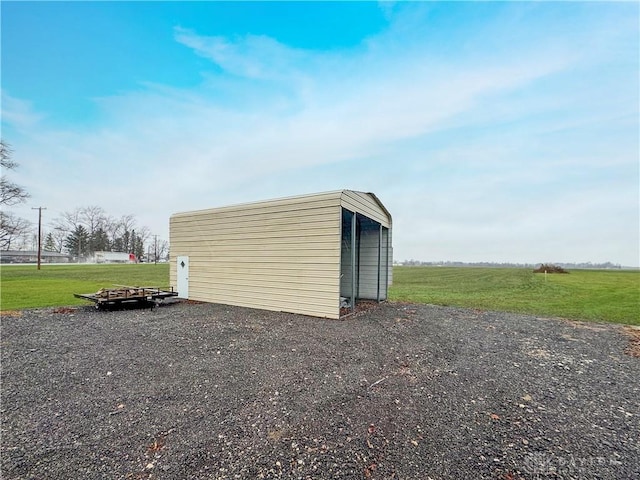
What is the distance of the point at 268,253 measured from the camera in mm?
8812

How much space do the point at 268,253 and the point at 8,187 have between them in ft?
82.8

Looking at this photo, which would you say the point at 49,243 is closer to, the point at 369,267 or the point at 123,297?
the point at 123,297

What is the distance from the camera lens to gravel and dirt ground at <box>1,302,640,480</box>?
2312 mm

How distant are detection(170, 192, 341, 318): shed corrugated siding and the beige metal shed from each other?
0.09 feet

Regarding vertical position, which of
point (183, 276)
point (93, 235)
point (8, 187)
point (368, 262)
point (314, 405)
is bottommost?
point (314, 405)

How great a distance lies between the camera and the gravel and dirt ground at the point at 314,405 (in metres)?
2.31

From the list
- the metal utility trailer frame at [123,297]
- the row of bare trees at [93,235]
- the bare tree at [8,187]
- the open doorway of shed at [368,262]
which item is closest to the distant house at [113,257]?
the row of bare trees at [93,235]

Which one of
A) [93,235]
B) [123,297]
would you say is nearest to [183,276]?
[123,297]

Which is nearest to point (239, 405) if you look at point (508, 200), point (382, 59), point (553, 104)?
point (382, 59)

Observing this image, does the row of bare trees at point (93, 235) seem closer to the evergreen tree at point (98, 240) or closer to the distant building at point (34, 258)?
the evergreen tree at point (98, 240)

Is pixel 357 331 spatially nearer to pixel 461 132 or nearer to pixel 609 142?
pixel 461 132

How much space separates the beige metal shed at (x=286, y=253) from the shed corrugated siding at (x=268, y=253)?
0.03 metres

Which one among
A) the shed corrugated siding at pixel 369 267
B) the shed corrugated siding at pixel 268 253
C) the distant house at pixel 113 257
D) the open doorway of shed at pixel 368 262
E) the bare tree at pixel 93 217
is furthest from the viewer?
the distant house at pixel 113 257

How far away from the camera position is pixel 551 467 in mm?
2301
